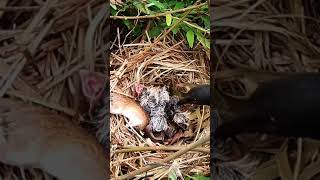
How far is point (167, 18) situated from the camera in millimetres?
1236

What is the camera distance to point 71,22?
0.99 m

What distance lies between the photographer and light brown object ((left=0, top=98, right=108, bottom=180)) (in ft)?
3.23

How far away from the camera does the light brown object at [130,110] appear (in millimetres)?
1204

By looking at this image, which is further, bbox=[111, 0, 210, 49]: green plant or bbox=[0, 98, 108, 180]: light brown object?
bbox=[111, 0, 210, 49]: green plant

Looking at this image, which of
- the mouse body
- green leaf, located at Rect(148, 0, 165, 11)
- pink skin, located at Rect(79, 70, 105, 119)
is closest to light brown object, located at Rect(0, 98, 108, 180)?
pink skin, located at Rect(79, 70, 105, 119)

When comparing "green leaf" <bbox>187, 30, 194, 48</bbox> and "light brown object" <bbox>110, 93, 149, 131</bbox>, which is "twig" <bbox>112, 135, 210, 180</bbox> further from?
"green leaf" <bbox>187, 30, 194, 48</bbox>

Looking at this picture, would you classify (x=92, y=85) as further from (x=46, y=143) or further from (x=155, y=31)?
(x=155, y=31)

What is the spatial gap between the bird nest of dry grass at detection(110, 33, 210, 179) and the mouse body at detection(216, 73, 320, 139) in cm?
19

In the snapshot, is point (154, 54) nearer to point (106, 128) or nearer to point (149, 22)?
point (149, 22)

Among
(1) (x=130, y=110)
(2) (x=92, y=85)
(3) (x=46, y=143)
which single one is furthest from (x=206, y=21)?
(3) (x=46, y=143)

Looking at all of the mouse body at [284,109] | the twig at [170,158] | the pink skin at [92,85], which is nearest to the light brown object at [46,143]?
the pink skin at [92,85]

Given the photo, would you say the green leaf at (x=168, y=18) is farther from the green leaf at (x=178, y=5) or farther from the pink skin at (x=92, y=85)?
the pink skin at (x=92, y=85)

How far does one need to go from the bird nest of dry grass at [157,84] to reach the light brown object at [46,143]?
18cm

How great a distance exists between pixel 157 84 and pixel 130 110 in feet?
0.32
